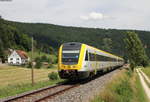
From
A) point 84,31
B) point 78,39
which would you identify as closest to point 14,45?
point 78,39

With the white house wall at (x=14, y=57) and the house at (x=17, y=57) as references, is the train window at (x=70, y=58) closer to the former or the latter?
the house at (x=17, y=57)

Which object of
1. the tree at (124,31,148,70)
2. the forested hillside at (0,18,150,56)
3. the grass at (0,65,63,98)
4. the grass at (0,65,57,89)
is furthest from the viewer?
the forested hillside at (0,18,150,56)

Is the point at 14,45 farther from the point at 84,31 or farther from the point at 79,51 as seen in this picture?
the point at 79,51

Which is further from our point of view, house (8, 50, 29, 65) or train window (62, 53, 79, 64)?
house (8, 50, 29, 65)

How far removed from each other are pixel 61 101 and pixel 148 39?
503ft

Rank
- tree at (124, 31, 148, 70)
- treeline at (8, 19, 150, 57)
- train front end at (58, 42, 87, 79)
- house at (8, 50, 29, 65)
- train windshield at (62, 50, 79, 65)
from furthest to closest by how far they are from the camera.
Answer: treeline at (8, 19, 150, 57), house at (8, 50, 29, 65), tree at (124, 31, 148, 70), train windshield at (62, 50, 79, 65), train front end at (58, 42, 87, 79)

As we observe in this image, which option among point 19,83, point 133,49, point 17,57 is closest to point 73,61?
point 19,83

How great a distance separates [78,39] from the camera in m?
166

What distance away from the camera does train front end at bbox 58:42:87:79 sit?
20.4m

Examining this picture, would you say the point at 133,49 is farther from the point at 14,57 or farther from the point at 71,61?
the point at 14,57

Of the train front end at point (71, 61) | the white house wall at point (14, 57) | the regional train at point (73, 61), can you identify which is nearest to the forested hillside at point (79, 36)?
the white house wall at point (14, 57)

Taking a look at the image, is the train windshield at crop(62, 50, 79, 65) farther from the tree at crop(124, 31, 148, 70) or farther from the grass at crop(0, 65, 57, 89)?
the tree at crop(124, 31, 148, 70)

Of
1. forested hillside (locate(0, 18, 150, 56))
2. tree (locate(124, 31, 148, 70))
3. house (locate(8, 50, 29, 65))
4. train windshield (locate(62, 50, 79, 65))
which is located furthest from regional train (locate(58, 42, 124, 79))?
forested hillside (locate(0, 18, 150, 56))

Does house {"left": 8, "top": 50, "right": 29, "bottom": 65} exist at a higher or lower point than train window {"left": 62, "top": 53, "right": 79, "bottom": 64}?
higher
